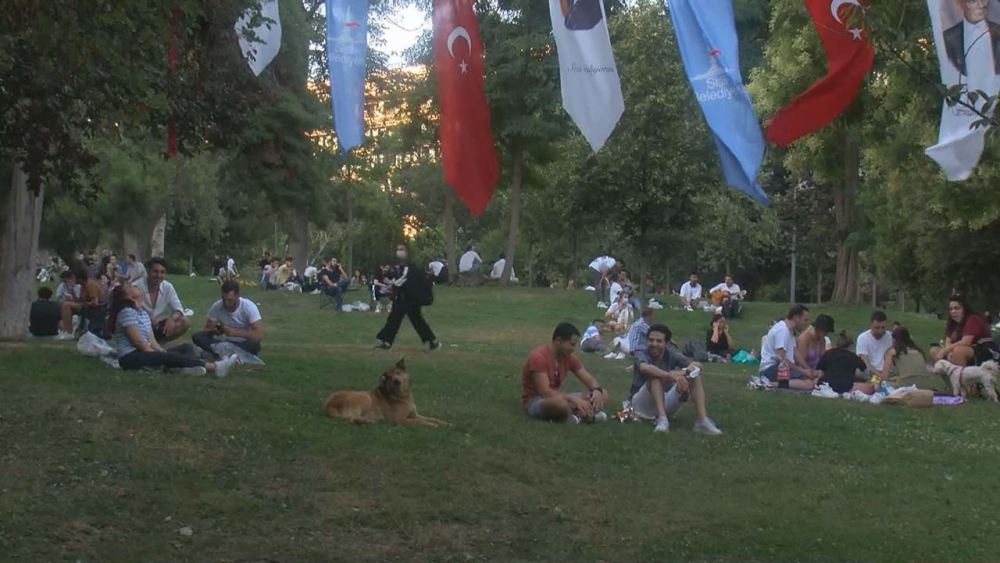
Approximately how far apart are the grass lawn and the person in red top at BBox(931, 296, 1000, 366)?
1857mm

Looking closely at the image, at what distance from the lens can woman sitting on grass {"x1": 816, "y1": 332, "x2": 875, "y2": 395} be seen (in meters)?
15.2

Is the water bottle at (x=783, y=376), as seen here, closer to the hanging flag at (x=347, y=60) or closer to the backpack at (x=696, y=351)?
the backpack at (x=696, y=351)

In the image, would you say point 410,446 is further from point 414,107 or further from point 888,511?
point 414,107

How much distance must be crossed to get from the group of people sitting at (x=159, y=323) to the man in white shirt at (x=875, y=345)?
866 centimetres

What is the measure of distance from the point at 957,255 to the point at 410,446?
19721 mm

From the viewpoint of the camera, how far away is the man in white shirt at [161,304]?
14.5m

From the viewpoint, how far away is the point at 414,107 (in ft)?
110

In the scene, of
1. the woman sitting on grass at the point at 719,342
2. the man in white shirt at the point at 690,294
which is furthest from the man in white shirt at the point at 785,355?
the man in white shirt at the point at 690,294

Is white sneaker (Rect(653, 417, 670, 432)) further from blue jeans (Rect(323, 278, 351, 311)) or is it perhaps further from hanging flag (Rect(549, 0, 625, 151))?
blue jeans (Rect(323, 278, 351, 311))

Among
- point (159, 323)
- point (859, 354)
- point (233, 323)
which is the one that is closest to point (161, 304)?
point (159, 323)

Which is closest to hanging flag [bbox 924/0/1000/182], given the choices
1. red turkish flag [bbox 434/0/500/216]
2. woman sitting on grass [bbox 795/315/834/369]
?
woman sitting on grass [bbox 795/315/834/369]

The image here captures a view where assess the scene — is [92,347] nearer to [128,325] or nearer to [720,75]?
[128,325]

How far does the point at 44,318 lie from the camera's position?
18.3 meters

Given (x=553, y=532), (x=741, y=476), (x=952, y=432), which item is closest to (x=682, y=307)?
(x=952, y=432)
